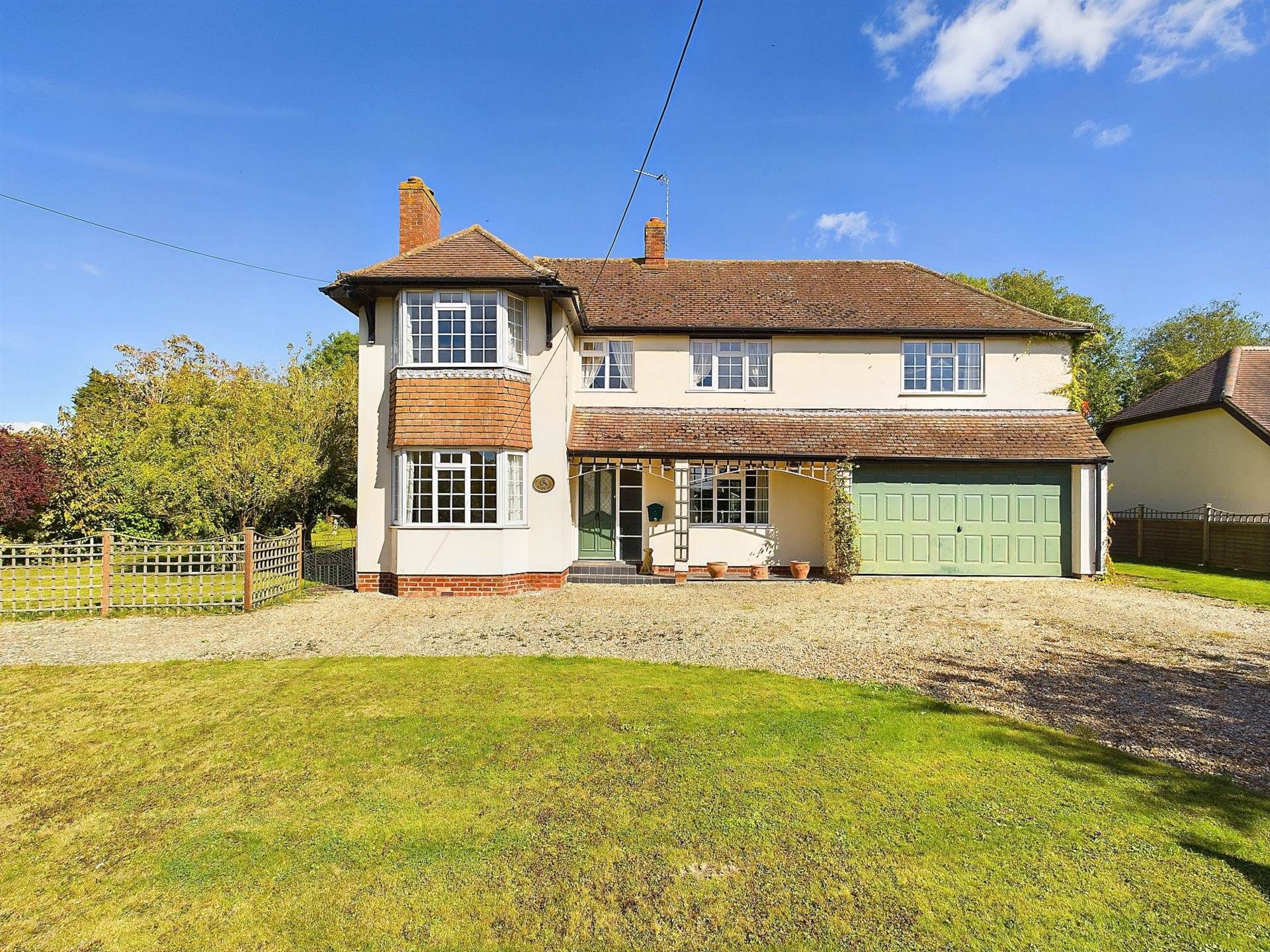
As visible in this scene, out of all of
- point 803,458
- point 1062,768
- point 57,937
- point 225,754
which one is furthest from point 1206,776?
point 803,458

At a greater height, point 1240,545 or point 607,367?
point 607,367

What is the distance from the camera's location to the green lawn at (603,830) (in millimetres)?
3141

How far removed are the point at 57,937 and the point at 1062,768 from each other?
6.75 m

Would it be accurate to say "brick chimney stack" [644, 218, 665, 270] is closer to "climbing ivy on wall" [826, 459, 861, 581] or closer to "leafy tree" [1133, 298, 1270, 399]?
"climbing ivy on wall" [826, 459, 861, 581]

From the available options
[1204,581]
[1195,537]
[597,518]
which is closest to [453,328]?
[597,518]

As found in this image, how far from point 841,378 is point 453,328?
33.4 ft

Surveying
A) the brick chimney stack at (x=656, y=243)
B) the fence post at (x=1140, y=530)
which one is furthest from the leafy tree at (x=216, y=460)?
the fence post at (x=1140, y=530)

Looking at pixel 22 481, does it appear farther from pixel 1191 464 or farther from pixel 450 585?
pixel 1191 464

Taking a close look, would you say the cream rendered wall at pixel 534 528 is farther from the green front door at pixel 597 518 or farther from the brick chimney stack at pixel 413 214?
the brick chimney stack at pixel 413 214

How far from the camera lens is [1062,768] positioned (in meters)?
4.89

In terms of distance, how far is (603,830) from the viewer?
4.01 m

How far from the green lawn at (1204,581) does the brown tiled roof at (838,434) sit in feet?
11.3

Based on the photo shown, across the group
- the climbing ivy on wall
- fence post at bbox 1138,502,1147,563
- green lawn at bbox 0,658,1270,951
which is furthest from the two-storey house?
green lawn at bbox 0,658,1270,951

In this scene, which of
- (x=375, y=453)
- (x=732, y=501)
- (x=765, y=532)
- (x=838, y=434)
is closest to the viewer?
(x=375, y=453)
